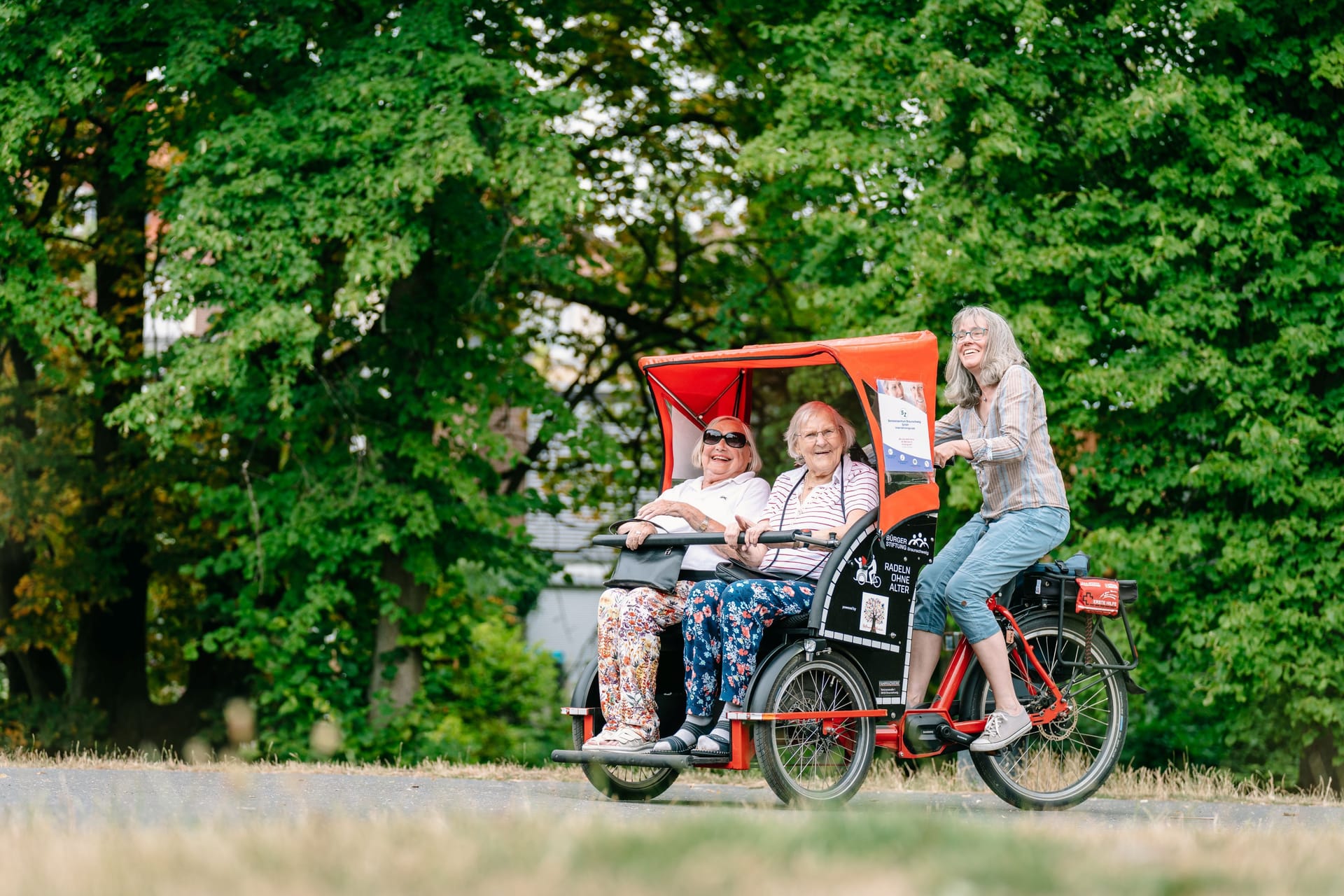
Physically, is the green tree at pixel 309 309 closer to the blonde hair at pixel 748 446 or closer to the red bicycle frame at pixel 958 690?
the blonde hair at pixel 748 446

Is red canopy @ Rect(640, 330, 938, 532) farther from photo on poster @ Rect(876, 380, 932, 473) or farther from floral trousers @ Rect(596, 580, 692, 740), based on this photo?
floral trousers @ Rect(596, 580, 692, 740)

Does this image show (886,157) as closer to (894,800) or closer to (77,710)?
(894,800)

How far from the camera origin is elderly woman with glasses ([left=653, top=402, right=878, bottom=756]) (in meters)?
6.56

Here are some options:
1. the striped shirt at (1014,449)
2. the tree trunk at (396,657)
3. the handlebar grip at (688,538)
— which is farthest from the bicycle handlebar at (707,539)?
the tree trunk at (396,657)

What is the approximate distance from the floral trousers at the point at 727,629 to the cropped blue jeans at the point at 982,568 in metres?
0.70

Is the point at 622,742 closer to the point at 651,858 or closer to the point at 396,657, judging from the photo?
the point at 651,858

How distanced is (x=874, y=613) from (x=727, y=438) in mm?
1349

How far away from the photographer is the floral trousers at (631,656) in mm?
6867

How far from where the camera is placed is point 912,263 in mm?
11719

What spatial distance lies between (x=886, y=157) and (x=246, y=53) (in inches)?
221

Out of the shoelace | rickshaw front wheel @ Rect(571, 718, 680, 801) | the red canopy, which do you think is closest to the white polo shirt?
the red canopy

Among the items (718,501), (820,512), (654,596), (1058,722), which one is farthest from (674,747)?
(1058,722)

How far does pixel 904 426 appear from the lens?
691cm

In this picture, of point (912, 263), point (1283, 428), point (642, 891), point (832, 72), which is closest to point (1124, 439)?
point (1283, 428)
